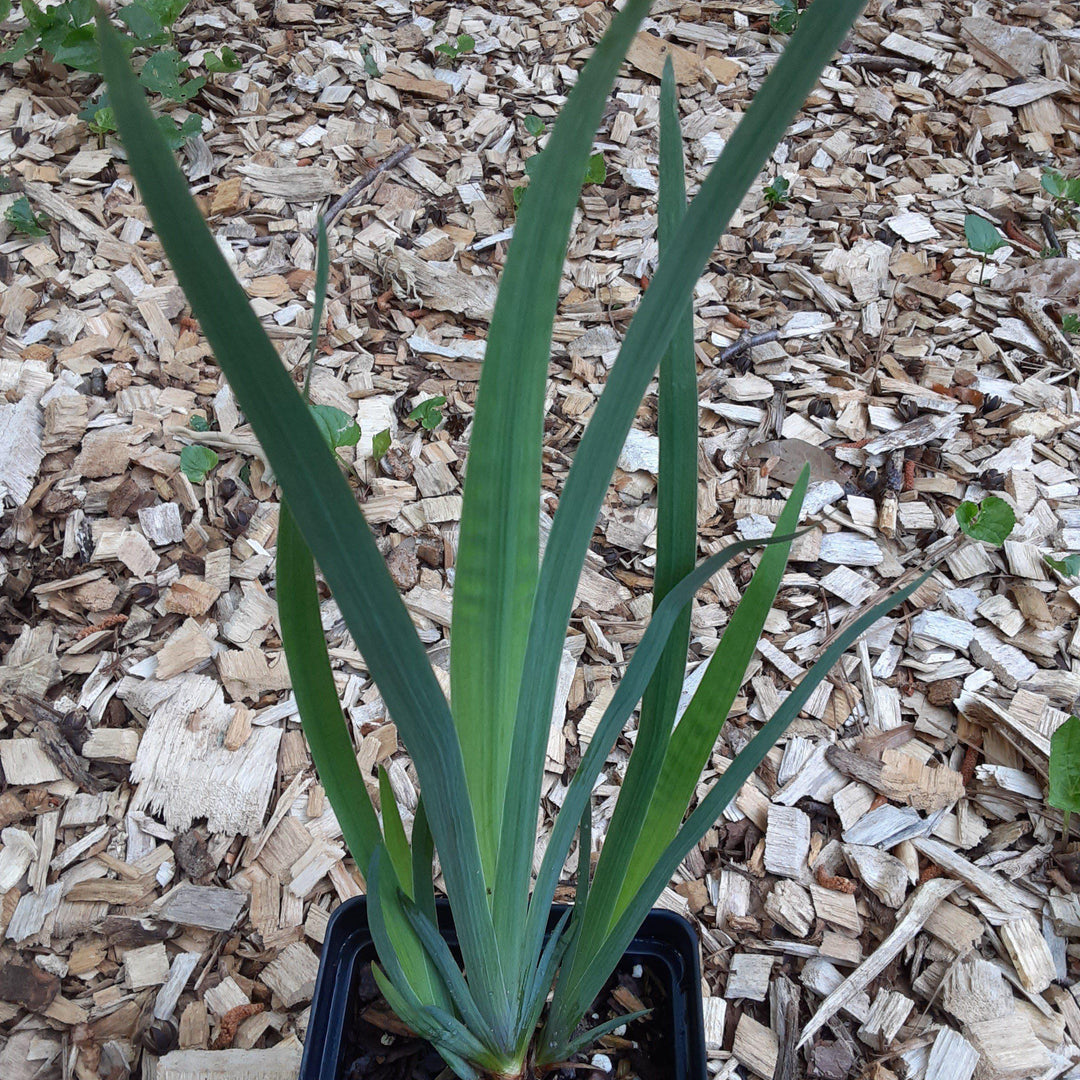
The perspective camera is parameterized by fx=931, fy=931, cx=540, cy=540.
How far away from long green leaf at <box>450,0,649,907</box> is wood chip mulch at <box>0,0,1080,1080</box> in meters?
0.40

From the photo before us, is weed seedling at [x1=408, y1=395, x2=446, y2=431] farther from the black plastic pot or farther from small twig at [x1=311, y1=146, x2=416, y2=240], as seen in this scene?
the black plastic pot

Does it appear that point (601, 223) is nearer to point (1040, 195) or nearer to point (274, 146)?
point (274, 146)

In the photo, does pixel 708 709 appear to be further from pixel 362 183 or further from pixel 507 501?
pixel 362 183

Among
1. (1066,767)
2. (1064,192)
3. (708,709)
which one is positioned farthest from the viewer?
(1064,192)

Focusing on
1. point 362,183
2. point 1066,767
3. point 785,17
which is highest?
point 785,17

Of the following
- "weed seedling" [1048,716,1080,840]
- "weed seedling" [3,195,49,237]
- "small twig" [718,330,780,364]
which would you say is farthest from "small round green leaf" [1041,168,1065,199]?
"weed seedling" [3,195,49,237]

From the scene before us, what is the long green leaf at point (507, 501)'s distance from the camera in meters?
0.40

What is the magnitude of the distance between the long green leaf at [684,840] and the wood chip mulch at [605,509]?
1.00 feet

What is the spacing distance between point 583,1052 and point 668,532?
14.0 inches

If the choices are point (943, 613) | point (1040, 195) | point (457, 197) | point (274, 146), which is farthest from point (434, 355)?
point (1040, 195)

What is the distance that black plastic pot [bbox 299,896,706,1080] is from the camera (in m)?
0.57

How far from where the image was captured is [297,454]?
28 centimetres

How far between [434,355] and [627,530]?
A: 0.40 metres

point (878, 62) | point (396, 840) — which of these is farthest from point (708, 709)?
point (878, 62)
